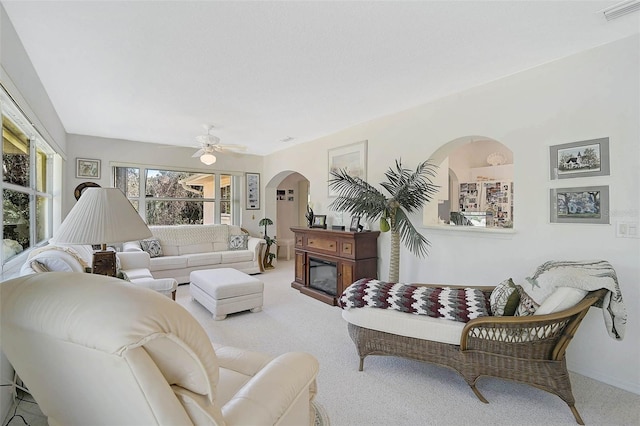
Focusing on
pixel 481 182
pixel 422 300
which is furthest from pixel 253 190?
pixel 422 300

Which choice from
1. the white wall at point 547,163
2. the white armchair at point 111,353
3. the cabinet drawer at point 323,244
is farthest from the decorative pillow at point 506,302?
the cabinet drawer at point 323,244

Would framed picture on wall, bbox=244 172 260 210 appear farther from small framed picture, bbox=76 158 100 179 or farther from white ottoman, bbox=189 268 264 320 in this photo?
white ottoman, bbox=189 268 264 320

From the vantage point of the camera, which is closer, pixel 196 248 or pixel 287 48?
pixel 287 48

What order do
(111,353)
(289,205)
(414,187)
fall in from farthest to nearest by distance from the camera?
(289,205) < (414,187) < (111,353)

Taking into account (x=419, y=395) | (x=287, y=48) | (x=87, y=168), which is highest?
(x=287, y=48)

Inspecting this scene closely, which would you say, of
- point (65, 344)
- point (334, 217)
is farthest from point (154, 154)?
point (65, 344)

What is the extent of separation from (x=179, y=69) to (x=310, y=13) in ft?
4.63

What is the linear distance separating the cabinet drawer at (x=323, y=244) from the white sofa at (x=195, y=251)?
1580mm

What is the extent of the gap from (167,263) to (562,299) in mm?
5049

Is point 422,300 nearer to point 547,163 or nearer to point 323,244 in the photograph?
point 547,163

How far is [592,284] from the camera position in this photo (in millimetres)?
1855

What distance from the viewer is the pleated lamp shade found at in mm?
1745

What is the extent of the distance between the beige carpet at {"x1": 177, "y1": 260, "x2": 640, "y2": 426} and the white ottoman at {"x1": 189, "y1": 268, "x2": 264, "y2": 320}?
0.46m

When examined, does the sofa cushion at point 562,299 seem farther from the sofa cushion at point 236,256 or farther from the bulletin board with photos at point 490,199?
the sofa cushion at point 236,256
